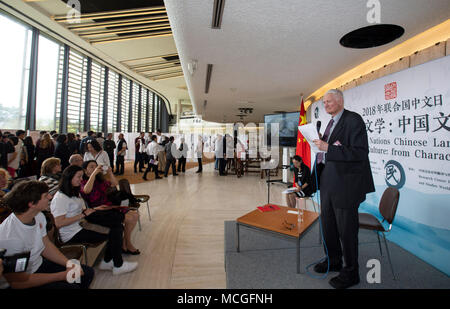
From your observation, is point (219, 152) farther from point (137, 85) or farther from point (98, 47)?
point (137, 85)

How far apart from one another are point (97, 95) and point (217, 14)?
7.99 meters

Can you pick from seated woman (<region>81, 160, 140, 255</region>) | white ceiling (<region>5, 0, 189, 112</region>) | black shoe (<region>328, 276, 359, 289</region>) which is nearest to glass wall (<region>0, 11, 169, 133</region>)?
white ceiling (<region>5, 0, 189, 112</region>)

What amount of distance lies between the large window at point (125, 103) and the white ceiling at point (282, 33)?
24.3 ft

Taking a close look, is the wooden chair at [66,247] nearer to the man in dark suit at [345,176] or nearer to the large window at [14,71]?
the man in dark suit at [345,176]

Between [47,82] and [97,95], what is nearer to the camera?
[47,82]

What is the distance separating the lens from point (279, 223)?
8.06 ft

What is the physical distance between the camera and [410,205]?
2.59 m

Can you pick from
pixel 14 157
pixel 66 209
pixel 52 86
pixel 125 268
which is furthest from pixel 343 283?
pixel 52 86

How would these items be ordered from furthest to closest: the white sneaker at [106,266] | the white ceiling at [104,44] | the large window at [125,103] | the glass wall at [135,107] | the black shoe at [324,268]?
the glass wall at [135,107], the large window at [125,103], the white ceiling at [104,44], the white sneaker at [106,266], the black shoe at [324,268]

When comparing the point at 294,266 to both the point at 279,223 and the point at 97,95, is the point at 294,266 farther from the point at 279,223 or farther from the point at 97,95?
the point at 97,95

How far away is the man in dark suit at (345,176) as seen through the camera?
67.5 inches

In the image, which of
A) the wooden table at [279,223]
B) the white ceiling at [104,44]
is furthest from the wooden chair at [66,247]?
the white ceiling at [104,44]

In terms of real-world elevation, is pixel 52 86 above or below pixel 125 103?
below
